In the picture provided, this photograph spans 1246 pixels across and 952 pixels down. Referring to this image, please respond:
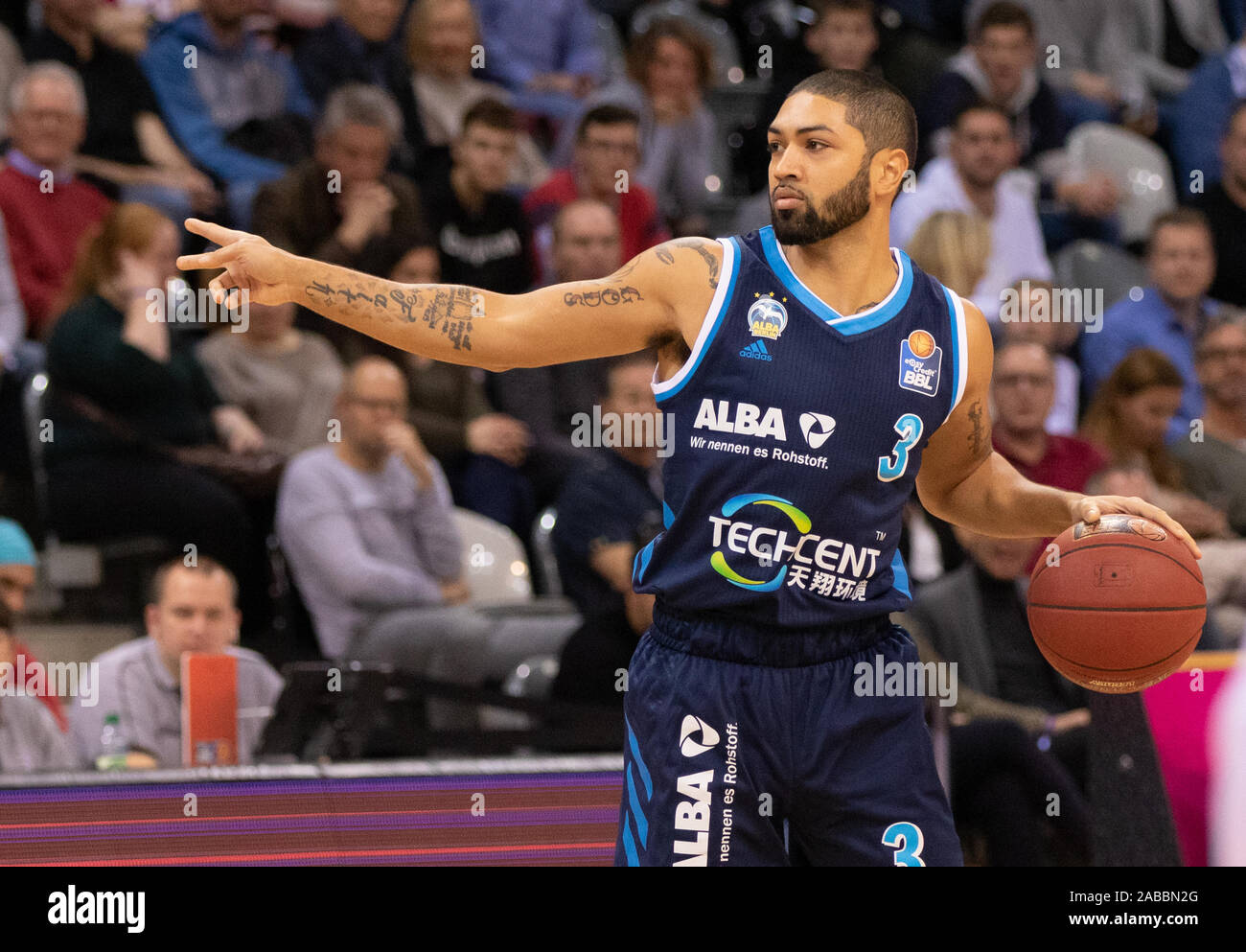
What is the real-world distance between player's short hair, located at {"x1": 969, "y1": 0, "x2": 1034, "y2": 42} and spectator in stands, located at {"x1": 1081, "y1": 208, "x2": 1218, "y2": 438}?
4.61ft

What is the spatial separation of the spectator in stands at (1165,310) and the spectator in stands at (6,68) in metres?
5.24

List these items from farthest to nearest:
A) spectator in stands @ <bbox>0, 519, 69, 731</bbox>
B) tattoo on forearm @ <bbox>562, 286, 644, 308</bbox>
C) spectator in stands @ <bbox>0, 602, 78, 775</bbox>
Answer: spectator in stands @ <bbox>0, 519, 69, 731</bbox>
spectator in stands @ <bbox>0, 602, 78, 775</bbox>
tattoo on forearm @ <bbox>562, 286, 644, 308</bbox>

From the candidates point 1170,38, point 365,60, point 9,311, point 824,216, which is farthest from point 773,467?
point 1170,38

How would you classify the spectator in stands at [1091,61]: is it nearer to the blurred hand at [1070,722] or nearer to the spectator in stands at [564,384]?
the spectator in stands at [564,384]

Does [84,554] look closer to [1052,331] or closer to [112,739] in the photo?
[112,739]

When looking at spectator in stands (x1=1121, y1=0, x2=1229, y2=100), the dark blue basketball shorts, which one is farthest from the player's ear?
spectator in stands (x1=1121, y1=0, x2=1229, y2=100)

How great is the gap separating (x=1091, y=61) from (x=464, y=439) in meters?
5.23

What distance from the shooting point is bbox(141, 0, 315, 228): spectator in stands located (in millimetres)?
7738

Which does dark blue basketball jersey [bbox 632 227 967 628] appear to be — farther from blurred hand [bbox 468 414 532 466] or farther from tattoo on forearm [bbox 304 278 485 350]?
blurred hand [bbox 468 414 532 466]

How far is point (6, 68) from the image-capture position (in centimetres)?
745

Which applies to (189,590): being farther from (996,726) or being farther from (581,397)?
(996,726)

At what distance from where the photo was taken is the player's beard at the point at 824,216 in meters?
3.29

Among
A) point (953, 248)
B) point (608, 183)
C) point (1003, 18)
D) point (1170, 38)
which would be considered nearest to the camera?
point (953, 248)

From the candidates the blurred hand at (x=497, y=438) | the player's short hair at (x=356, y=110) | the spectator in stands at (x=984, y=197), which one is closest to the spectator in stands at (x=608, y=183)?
the player's short hair at (x=356, y=110)
